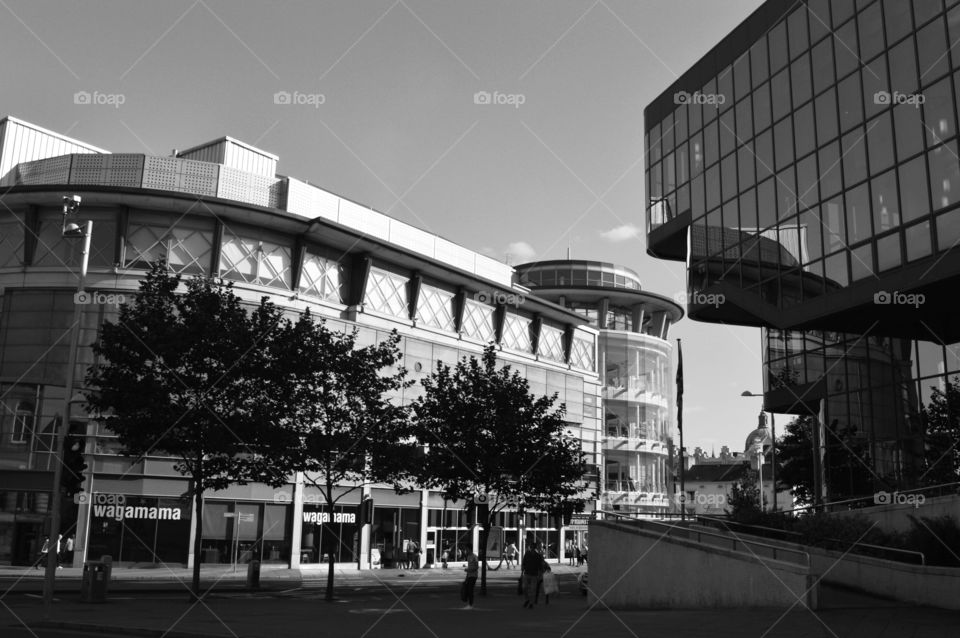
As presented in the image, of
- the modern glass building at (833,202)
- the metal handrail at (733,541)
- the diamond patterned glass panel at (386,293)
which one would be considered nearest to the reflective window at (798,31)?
the modern glass building at (833,202)

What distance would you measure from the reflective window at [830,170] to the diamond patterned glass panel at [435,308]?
27469 mm

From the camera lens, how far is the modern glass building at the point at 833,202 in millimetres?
25594

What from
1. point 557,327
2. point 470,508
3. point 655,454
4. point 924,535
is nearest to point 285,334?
point 470,508

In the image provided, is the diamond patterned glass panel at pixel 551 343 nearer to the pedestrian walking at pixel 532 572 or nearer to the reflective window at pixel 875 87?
the reflective window at pixel 875 87

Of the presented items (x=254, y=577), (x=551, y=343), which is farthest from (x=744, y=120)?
(x=551, y=343)

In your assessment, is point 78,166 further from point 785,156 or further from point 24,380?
point 785,156

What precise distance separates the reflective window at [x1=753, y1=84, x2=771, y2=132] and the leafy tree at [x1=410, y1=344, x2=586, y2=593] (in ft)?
42.6

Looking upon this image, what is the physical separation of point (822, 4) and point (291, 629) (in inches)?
1030

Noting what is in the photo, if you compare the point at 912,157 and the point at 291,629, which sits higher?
the point at 912,157

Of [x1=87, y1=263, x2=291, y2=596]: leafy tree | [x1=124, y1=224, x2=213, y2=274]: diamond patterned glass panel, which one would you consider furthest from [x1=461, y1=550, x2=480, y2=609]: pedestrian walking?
[x1=124, y1=224, x2=213, y2=274]: diamond patterned glass panel

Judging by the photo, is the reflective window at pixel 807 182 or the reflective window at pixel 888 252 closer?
the reflective window at pixel 888 252

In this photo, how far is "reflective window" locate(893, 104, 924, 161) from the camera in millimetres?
25656

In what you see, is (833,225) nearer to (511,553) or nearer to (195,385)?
(195,385)

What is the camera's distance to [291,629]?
16.5 meters
